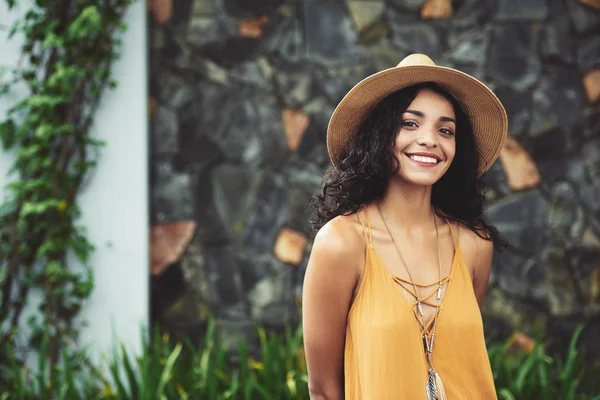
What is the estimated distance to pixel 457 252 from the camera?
1.70 metres

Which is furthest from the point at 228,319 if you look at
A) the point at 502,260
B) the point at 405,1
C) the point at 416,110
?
the point at 416,110

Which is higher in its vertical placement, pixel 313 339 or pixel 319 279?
pixel 319 279

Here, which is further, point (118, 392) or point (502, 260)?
point (502, 260)

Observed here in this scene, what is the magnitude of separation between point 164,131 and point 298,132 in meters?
0.74

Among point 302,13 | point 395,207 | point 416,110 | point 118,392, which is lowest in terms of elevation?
point 118,392

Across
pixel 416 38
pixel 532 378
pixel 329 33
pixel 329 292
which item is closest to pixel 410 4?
pixel 416 38

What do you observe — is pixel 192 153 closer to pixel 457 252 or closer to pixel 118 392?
pixel 118 392

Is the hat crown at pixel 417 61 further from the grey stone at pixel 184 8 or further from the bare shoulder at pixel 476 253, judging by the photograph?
the grey stone at pixel 184 8

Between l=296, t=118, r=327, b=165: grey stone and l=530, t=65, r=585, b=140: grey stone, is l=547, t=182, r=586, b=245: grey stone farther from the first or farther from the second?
l=296, t=118, r=327, b=165: grey stone

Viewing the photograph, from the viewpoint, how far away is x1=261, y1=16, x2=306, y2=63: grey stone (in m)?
3.65

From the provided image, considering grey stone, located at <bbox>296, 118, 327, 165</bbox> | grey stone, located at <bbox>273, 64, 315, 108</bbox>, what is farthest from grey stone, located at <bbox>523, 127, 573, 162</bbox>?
grey stone, located at <bbox>273, 64, 315, 108</bbox>

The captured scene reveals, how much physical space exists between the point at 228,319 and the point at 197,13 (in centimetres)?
170

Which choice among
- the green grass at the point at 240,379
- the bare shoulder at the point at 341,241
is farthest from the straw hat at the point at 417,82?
the green grass at the point at 240,379

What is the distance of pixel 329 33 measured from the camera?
143 inches
